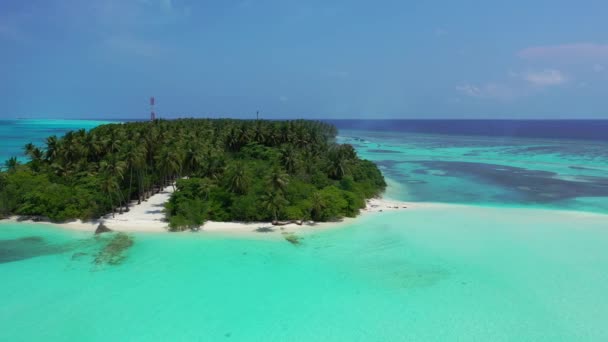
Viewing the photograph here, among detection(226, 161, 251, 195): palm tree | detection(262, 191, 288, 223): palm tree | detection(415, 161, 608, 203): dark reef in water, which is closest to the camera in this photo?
detection(262, 191, 288, 223): palm tree

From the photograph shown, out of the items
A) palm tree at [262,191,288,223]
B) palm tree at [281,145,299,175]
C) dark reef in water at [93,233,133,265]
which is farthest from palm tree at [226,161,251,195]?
dark reef in water at [93,233,133,265]

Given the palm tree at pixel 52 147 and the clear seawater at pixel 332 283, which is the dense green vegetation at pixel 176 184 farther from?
the clear seawater at pixel 332 283

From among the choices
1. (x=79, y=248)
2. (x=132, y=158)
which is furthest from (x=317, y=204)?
(x=79, y=248)

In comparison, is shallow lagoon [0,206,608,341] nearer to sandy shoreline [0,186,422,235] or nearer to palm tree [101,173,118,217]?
sandy shoreline [0,186,422,235]

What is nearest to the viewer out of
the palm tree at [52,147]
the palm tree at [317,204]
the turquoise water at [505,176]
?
the palm tree at [317,204]

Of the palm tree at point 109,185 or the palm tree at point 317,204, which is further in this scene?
the palm tree at point 317,204

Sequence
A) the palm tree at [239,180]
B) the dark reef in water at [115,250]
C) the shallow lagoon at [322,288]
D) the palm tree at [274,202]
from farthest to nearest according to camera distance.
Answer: the palm tree at [239,180] < the palm tree at [274,202] < the dark reef in water at [115,250] < the shallow lagoon at [322,288]

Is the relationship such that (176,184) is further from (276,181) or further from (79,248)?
(79,248)

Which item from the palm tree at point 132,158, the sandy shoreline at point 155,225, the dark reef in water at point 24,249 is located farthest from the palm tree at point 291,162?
the dark reef in water at point 24,249
